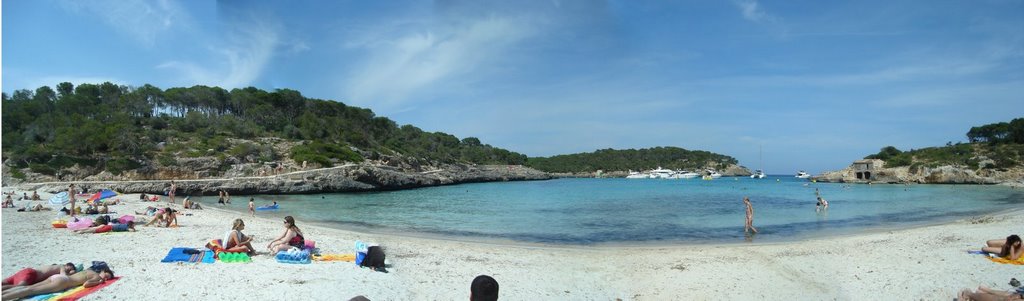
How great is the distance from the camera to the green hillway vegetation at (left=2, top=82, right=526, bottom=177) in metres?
42.7

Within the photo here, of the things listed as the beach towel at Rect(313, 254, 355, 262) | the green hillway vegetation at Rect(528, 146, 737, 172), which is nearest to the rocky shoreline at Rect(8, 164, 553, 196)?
the beach towel at Rect(313, 254, 355, 262)

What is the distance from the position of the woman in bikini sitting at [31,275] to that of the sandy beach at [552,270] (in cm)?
68

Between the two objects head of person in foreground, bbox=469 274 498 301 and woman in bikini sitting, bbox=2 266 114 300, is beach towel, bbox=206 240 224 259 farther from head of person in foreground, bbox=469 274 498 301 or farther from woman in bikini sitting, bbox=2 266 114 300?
head of person in foreground, bbox=469 274 498 301

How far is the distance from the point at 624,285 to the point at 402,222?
1385cm

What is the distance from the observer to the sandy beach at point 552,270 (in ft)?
26.8

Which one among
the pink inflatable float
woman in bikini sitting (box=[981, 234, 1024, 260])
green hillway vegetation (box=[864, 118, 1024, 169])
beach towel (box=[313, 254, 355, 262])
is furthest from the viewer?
green hillway vegetation (box=[864, 118, 1024, 169])

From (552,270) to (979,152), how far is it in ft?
305

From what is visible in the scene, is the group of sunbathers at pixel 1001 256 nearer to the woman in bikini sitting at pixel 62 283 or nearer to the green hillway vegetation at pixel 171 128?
the woman in bikini sitting at pixel 62 283

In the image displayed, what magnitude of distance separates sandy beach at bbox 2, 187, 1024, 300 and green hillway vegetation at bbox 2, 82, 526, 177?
36.8 meters

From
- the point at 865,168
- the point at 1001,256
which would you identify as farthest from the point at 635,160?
the point at 1001,256

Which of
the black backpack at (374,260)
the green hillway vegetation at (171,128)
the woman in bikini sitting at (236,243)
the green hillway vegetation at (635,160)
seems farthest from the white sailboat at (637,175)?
the woman in bikini sitting at (236,243)

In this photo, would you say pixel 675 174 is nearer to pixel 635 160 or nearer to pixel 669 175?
pixel 669 175

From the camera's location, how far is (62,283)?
275 inches

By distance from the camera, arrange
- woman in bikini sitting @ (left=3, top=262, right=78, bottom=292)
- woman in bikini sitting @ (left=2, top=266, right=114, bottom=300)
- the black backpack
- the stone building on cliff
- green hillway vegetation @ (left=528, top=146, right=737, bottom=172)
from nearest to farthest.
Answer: woman in bikini sitting @ (left=2, top=266, right=114, bottom=300) → woman in bikini sitting @ (left=3, top=262, right=78, bottom=292) → the black backpack → the stone building on cliff → green hillway vegetation @ (left=528, top=146, right=737, bottom=172)
